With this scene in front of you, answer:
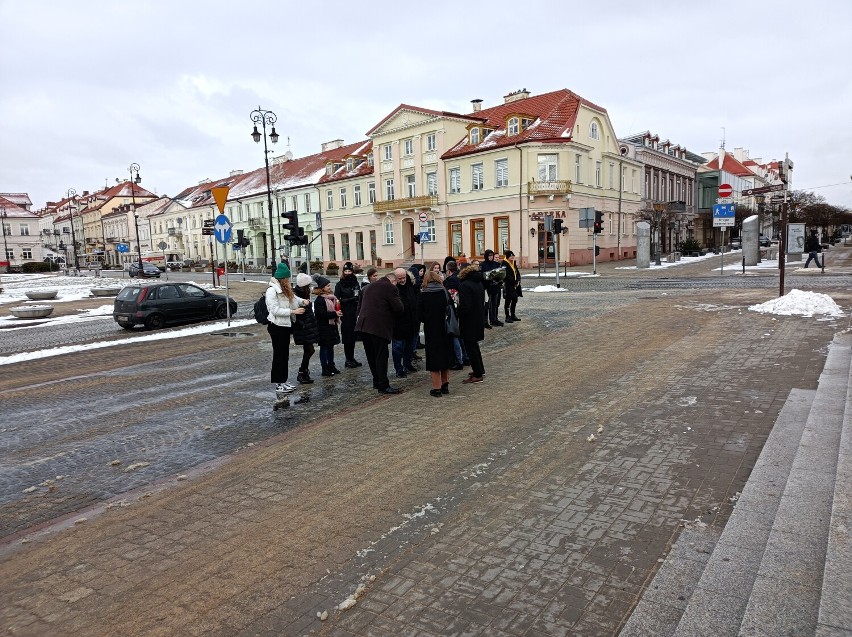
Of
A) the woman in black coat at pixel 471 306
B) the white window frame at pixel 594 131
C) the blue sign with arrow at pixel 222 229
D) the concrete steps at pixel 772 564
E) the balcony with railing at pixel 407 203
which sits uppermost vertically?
the white window frame at pixel 594 131

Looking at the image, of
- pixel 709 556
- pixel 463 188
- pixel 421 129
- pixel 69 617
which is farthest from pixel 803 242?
pixel 69 617

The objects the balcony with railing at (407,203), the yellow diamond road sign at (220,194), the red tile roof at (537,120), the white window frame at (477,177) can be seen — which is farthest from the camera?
the balcony with railing at (407,203)

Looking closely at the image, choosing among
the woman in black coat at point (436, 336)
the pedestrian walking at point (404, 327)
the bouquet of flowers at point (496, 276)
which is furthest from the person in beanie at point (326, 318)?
the bouquet of flowers at point (496, 276)

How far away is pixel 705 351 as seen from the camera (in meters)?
9.83

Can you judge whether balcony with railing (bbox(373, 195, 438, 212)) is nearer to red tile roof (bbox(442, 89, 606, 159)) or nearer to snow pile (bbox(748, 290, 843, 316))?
red tile roof (bbox(442, 89, 606, 159))

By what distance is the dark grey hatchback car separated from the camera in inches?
679

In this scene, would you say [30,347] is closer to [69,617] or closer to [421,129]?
[69,617]

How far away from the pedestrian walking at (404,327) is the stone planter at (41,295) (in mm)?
26791

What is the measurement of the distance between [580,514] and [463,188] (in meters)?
43.8

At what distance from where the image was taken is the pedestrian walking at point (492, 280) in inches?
517

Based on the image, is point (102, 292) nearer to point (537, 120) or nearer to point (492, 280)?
point (492, 280)

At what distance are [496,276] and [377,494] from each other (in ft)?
28.5

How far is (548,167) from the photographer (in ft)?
137

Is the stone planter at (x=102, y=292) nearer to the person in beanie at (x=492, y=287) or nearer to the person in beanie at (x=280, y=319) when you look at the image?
the person in beanie at (x=492, y=287)
